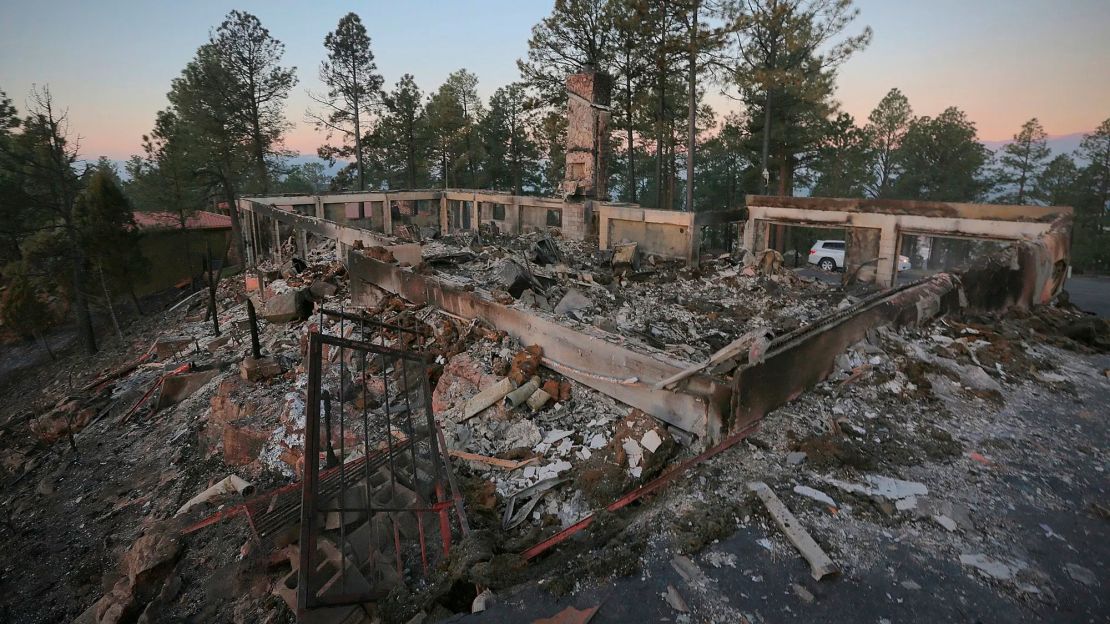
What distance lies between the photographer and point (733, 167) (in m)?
32.1

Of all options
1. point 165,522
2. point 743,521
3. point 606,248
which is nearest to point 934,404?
point 743,521

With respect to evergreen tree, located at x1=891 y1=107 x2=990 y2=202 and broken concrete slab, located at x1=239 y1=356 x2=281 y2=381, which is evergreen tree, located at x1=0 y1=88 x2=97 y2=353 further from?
evergreen tree, located at x1=891 y1=107 x2=990 y2=202

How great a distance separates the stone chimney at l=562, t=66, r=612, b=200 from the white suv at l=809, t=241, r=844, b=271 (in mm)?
8842

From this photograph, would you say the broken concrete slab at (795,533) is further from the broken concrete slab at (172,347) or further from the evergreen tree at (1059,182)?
the evergreen tree at (1059,182)

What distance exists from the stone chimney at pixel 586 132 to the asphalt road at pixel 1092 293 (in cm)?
1401

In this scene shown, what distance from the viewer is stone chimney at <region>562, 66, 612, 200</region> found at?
699 inches

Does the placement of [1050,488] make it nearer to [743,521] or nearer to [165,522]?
[743,521]

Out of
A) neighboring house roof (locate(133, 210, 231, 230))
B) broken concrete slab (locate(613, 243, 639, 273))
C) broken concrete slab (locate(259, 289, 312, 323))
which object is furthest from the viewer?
neighboring house roof (locate(133, 210, 231, 230))

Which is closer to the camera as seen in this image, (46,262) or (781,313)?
(781,313)

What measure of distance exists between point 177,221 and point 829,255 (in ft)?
99.6

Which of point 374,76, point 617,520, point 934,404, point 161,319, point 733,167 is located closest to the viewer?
point 617,520

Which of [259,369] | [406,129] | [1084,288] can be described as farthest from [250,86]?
[1084,288]

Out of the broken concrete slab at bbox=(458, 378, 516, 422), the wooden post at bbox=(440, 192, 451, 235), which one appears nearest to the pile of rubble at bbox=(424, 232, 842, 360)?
the broken concrete slab at bbox=(458, 378, 516, 422)

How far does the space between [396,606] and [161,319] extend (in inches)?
865
